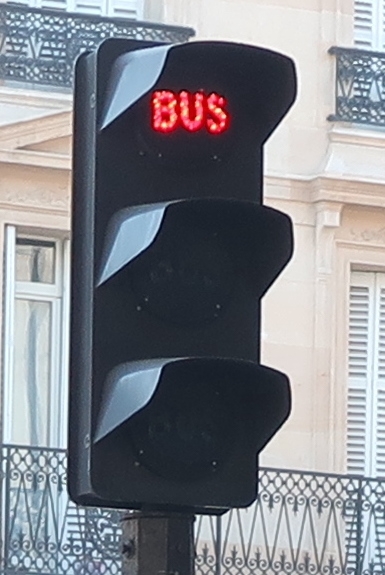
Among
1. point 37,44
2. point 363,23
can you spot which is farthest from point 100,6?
point 363,23

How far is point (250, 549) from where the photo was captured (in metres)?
16.6

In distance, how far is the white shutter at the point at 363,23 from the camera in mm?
17359

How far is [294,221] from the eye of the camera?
17.0m

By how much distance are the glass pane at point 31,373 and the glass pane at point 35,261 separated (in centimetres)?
18

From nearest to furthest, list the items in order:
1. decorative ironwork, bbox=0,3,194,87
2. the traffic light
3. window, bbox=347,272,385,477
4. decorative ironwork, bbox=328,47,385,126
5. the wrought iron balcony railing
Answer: the traffic light < the wrought iron balcony railing < decorative ironwork, bbox=0,3,194,87 < decorative ironwork, bbox=328,47,385,126 < window, bbox=347,272,385,477

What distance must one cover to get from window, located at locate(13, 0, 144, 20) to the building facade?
2 cm

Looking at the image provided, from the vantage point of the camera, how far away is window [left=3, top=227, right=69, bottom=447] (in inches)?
639

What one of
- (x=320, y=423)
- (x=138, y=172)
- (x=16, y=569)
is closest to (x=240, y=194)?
(x=138, y=172)

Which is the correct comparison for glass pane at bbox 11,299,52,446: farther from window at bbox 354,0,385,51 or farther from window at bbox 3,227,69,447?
window at bbox 354,0,385,51

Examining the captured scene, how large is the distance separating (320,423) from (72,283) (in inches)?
526

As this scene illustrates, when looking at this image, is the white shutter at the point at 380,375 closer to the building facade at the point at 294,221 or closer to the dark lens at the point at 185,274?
the building facade at the point at 294,221

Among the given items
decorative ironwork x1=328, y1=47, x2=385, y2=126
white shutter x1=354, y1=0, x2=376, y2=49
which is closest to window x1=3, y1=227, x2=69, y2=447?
decorative ironwork x1=328, y1=47, x2=385, y2=126

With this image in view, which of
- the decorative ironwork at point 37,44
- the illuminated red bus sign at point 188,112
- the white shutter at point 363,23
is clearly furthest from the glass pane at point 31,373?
the illuminated red bus sign at point 188,112

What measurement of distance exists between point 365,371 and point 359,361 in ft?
0.28
